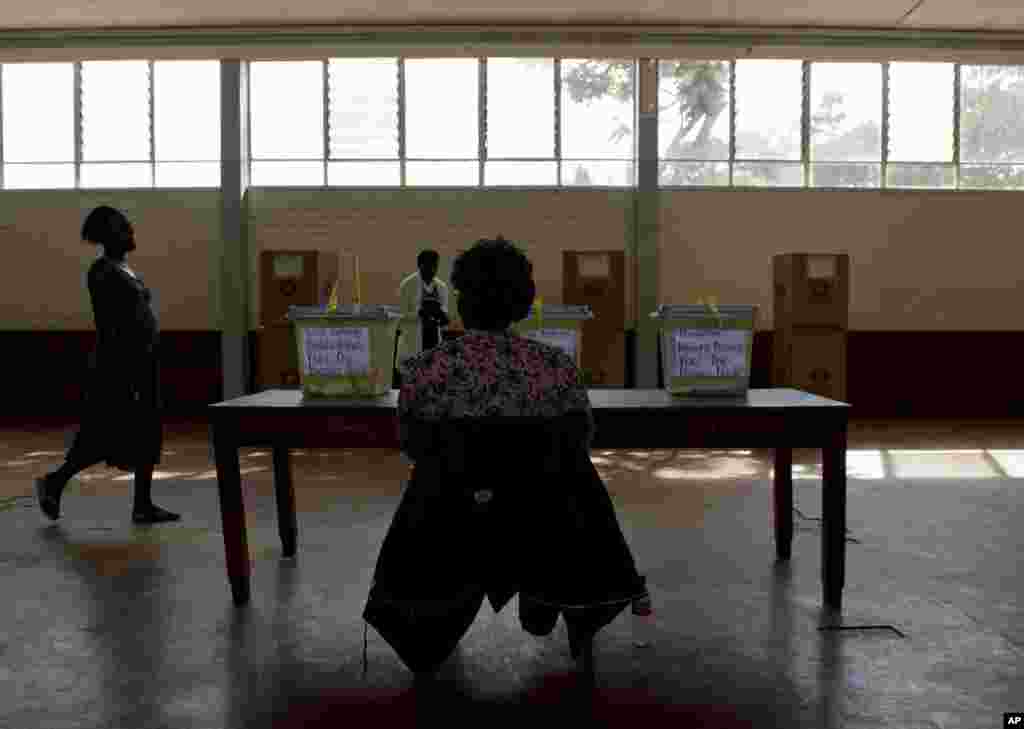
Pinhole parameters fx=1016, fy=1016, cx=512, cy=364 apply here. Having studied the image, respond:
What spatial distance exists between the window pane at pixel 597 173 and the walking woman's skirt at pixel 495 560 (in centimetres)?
770

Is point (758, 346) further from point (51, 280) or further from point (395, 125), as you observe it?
point (51, 280)

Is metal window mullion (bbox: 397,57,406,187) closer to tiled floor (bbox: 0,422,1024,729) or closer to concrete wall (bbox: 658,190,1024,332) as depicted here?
concrete wall (bbox: 658,190,1024,332)

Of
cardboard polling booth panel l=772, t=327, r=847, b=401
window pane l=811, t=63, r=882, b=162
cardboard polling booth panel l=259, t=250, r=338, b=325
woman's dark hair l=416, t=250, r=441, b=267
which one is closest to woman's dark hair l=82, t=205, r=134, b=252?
woman's dark hair l=416, t=250, r=441, b=267

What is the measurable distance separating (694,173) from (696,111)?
0.64 metres

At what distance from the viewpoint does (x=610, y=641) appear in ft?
8.87

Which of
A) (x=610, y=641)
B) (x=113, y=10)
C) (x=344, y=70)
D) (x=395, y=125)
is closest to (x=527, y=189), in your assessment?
(x=395, y=125)

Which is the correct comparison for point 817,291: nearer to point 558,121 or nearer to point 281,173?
point 558,121

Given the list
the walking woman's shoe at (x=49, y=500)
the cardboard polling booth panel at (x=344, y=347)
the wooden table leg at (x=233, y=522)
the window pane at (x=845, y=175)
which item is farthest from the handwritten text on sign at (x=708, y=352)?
the window pane at (x=845, y=175)

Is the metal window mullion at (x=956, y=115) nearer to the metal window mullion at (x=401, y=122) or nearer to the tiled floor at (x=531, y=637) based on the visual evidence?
the metal window mullion at (x=401, y=122)

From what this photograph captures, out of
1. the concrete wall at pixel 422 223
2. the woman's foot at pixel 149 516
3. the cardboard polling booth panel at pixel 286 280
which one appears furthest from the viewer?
the concrete wall at pixel 422 223

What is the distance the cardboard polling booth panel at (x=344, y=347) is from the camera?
9.34ft

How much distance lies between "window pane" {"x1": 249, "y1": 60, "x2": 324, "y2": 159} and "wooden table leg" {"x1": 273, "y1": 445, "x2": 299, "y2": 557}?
6.45 m

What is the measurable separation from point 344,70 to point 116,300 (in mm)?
6105

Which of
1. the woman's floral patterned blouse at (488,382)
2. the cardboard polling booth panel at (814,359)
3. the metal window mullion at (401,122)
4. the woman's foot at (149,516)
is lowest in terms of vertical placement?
the woman's foot at (149,516)
